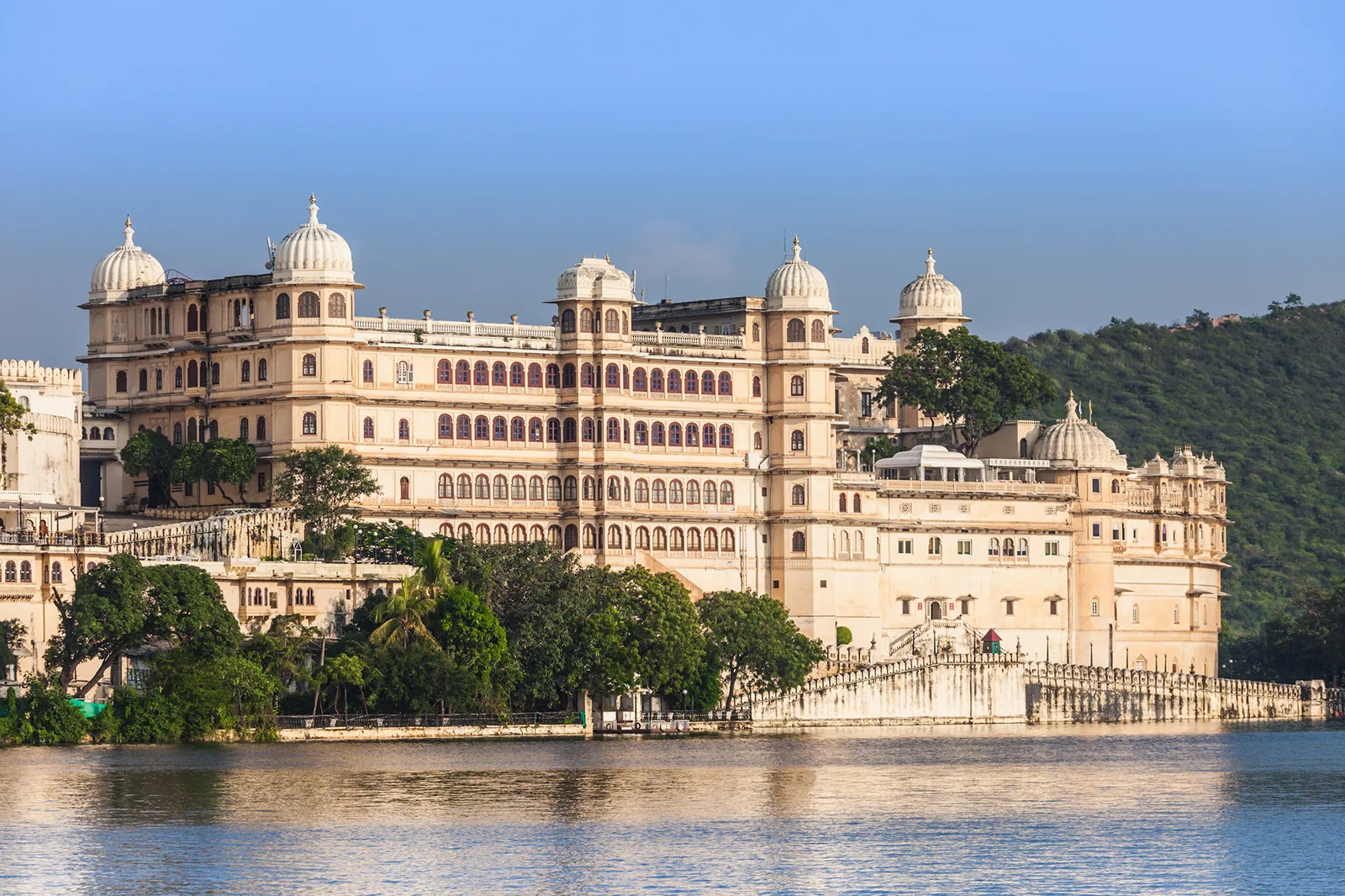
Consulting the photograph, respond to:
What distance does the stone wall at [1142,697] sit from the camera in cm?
13325

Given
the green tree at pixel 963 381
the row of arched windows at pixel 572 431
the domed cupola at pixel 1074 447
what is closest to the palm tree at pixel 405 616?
the row of arched windows at pixel 572 431

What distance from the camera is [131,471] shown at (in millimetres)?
125375

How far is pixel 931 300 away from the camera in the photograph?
152125mm

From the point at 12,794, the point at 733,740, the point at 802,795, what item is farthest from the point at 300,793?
the point at 733,740

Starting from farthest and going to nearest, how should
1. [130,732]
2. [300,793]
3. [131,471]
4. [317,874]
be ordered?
1. [131,471]
2. [130,732]
3. [300,793]
4. [317,874]

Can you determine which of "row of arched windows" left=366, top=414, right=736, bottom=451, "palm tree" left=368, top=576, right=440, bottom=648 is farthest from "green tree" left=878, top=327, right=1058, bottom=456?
"palm tree" left=368, top=576, right=440, bottom=648

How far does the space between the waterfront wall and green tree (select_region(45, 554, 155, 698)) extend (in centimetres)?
2813

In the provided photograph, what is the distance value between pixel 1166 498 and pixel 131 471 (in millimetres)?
51960

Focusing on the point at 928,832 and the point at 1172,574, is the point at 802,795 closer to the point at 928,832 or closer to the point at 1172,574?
the point at 928,832

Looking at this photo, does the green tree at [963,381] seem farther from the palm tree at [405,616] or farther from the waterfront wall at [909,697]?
the palm tree at [405,616]

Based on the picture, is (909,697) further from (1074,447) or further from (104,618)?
(104,618)

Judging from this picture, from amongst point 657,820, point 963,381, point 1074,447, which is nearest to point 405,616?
point 657,820

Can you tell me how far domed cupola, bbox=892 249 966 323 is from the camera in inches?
5984

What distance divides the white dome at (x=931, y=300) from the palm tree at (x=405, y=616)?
48.6 m
